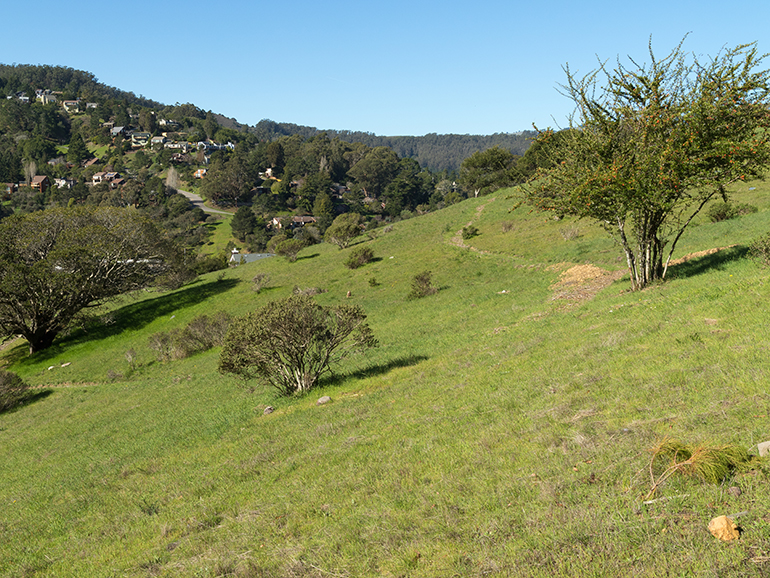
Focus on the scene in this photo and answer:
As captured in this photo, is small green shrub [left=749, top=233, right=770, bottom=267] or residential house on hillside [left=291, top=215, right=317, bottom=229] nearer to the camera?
small green shrub [left=749, top=233, right=770, bottom=267]

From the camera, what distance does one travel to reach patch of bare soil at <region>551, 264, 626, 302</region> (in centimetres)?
2306

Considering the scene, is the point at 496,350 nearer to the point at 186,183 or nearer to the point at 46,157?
the point at 186,183

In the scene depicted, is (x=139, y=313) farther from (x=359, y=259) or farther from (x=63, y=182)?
(x=63, y=182)

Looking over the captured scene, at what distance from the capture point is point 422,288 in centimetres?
3553

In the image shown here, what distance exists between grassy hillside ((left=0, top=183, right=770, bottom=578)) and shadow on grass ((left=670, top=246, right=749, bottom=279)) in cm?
16

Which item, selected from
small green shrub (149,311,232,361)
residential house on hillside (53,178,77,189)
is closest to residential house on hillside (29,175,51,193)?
residential house on hillside (53,178,77,189)

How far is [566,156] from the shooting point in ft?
62.6

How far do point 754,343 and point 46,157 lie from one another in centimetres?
24078

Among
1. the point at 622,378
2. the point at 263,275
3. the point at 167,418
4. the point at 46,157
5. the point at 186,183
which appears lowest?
the point at 167,418

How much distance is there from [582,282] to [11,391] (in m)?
37.3

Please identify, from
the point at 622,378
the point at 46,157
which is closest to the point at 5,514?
the point at 622,378

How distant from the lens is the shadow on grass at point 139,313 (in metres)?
42.5

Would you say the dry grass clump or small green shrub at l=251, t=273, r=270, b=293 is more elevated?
small green shrub at l=251, t=273, r=270, b=293

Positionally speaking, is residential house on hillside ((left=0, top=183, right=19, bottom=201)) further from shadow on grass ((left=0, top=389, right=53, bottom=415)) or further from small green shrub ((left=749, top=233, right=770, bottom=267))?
small green shrub ((left=749, top=233, right=770, bottom=267))
